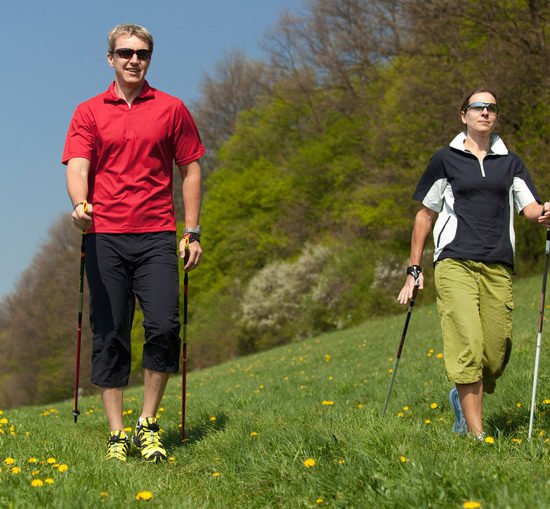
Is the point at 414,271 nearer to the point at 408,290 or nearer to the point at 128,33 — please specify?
the point at 408,290

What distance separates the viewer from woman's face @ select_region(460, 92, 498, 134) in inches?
222

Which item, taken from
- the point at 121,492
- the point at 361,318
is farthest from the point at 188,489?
the point at 361,318

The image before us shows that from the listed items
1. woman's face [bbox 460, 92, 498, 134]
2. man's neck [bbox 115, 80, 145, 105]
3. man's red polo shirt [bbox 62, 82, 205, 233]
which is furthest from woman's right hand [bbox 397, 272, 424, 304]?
man's neck [bbox 115, 80, 145, 105]

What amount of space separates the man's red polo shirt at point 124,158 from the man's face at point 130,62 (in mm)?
152

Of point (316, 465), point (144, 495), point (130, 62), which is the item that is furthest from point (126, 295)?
point (144, 495)

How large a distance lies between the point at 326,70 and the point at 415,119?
21.2 m

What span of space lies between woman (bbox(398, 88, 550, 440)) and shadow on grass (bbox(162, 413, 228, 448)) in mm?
1838

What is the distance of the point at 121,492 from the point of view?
3.77 m

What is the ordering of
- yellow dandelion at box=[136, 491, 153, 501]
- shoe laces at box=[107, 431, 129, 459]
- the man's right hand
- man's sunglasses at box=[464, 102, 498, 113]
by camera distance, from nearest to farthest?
1. yellow dandelion at box=[136, 491, 153, 501]
2. the man's right hand
3. shoe laces at box=[107, 431, 129, 459]
4. man's sunglasses at box=[464, 102, 498, 113]

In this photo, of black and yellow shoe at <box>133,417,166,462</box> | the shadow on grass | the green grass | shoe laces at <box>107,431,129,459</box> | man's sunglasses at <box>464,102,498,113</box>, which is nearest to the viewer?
the green grass

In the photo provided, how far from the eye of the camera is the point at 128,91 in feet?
18.8

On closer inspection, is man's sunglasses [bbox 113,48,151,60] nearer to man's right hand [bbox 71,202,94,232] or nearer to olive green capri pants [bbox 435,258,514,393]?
man's right hand [bbox 71,202,94,232]

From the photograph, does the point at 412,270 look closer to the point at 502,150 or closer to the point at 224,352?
the point at 502,150

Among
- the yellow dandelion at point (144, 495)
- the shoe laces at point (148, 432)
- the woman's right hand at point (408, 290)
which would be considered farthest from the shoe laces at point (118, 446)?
the woman's right hand at point (408, 290)
